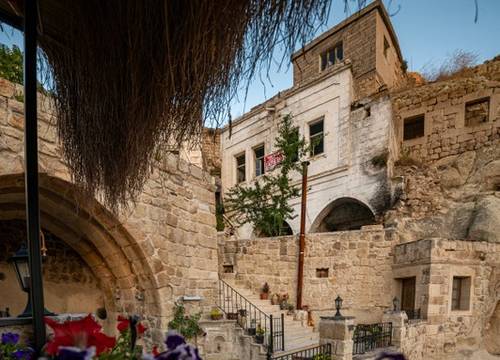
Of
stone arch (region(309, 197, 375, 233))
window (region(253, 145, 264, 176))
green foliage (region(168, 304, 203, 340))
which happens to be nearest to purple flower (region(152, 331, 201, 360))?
green foliage (region(168, 304, 203, 340))

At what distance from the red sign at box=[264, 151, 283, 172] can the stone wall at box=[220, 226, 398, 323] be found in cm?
335

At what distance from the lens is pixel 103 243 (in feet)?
14.1

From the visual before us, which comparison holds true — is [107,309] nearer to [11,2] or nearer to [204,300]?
[204,300]

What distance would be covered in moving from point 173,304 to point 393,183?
279 inches

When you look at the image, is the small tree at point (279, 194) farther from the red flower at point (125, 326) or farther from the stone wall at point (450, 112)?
the red flower at point (125, 326)

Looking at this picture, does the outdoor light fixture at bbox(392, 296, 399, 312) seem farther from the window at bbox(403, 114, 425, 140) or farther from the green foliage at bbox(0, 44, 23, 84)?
the green foliage at bbox(0, 44, 23, 84)

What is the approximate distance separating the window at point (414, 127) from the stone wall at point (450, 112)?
0.16 metres

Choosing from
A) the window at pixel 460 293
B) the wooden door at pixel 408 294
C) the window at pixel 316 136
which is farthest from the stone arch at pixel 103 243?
the window at pixel 316 136

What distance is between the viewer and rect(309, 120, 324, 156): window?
34.9ft

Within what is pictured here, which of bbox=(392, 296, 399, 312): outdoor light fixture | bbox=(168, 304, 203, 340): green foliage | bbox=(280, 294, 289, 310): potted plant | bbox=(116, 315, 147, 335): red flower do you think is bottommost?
bbox=(280, 294, 289, 310): potted plant

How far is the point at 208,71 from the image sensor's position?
1.01 metres

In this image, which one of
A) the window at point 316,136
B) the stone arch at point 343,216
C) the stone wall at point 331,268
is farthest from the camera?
the window at point 316,136

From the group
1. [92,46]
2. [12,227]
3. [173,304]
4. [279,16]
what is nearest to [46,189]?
[12,227]

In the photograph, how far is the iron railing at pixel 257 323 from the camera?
5.89 m
